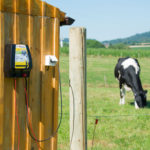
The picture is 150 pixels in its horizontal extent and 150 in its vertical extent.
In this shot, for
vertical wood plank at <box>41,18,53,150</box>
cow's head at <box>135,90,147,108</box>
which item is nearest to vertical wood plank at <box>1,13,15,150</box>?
vertical wood plank at <box>41,18,53,150</box>

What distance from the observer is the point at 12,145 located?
15.3ft

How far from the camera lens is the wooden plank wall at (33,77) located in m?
4.54

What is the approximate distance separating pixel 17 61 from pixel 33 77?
0.44 m

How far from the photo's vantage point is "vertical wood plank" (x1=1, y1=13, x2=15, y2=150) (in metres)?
4.51

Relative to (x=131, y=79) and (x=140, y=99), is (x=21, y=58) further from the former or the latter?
(x=131, y=79)

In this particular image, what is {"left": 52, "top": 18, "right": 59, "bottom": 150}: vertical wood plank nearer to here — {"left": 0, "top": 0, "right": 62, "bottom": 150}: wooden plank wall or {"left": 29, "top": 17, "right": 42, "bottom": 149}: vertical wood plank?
{"left": 0, "top": 0, "right": 62, "bottom": 150}: wooden plank wall

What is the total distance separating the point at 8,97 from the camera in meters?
4.58

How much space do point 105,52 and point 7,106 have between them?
194 feet

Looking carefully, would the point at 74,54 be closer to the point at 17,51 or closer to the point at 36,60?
the point at 36,60

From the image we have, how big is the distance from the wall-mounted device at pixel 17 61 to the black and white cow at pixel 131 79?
33.3 feet

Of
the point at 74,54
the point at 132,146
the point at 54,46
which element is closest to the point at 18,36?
the point at 54,46

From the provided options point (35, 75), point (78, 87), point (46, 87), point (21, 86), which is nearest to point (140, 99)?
point (78, 87)

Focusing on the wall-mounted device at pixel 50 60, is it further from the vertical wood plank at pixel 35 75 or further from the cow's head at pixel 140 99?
the cow's head at pixel 140 99

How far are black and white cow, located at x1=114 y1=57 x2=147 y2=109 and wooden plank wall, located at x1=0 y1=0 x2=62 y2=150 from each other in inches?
377
